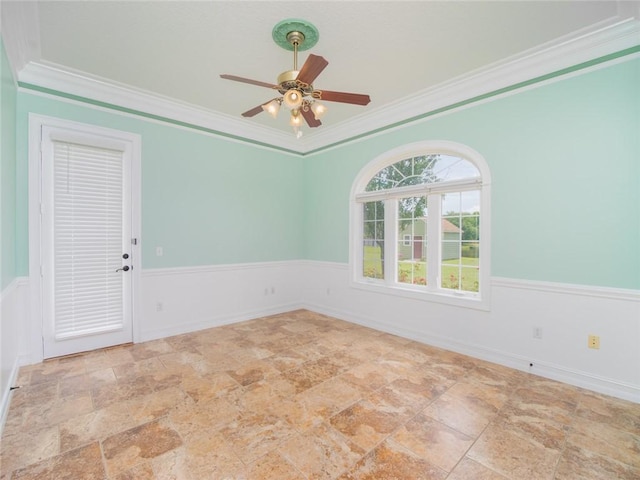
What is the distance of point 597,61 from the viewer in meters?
2.56

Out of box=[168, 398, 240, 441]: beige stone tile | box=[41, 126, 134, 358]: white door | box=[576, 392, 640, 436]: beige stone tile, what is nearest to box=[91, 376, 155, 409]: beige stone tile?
box=[168, 398, 240, 441]: beige stone tile

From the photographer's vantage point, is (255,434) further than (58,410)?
No

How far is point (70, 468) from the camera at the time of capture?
1.69 meters

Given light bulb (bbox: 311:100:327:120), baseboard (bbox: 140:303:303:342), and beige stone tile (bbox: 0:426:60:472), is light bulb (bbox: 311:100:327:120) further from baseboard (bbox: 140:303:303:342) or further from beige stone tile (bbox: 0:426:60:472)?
baseboard (bbox: 140:303:303:342)

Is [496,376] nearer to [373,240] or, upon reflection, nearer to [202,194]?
[373,240]

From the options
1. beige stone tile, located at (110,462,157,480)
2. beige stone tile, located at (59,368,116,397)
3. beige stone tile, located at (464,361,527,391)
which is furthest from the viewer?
beige stone tile, located at (464,361,527,391)

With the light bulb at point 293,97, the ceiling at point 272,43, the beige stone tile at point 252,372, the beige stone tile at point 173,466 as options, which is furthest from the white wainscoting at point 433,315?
the light bulb at point 293,97

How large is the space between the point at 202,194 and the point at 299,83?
2.55m

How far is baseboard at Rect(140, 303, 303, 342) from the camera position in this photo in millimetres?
3762

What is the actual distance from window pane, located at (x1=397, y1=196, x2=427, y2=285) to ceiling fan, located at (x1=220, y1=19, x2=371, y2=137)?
6.31 feet

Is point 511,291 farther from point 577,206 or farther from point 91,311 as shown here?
point 91,311

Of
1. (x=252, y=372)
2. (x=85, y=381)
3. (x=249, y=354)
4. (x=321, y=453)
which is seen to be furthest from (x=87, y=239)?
(x=321, y=453)

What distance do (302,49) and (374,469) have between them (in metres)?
3.26

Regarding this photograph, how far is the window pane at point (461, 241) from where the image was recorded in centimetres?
340
